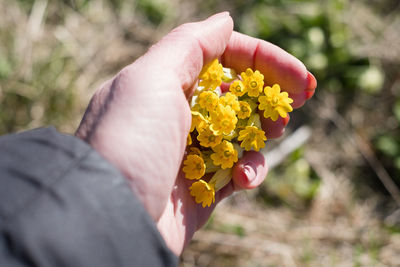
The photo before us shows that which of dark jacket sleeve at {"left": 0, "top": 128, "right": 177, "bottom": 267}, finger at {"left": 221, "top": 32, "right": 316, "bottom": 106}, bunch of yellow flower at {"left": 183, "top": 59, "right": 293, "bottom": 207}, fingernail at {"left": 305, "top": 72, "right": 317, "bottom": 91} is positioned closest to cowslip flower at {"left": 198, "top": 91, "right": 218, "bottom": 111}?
bunch of yellow flower at {"left": 183, "top": 59, "right": 293, "bottom": 207}

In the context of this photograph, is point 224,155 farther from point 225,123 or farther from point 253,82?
point 253,82

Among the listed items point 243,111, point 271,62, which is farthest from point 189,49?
point 271,62

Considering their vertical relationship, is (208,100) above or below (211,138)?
above

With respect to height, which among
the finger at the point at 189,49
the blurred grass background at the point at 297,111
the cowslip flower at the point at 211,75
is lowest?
the blurred grass background at the point at 297,111

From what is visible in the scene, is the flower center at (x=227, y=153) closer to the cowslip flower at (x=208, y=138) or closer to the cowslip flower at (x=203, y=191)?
the cowslip flower at (x=208, y=138)

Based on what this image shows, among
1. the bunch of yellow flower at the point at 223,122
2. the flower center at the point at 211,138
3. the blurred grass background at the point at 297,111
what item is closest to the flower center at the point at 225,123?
the bunch of yellow flower at the point at 223,122
